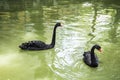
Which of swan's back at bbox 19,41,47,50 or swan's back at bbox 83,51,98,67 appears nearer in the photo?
swan's back at bbox 83,51,98,67

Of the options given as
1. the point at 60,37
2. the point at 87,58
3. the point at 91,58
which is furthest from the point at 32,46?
the point at 91,58

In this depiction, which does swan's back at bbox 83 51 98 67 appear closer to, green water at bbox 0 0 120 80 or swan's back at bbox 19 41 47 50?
green water at bbox 0 0 120 80

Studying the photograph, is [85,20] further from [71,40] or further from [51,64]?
[51,64]

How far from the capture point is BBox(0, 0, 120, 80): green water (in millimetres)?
9211

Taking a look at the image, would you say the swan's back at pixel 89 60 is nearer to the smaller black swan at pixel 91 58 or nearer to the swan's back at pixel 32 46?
the smaller black swan at pixel 91 58

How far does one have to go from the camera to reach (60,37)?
1220cm

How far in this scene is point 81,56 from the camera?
1031 centimetres

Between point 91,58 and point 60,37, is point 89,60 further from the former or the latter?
point 60,37

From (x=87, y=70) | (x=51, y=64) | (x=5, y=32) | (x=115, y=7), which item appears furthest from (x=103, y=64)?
(x=115, y=7)

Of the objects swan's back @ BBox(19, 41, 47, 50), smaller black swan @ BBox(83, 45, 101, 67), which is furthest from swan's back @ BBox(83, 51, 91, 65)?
swan's back @ BBox(19, 41, 47, 50)

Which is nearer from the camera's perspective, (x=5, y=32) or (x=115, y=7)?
(x=5, y=32)

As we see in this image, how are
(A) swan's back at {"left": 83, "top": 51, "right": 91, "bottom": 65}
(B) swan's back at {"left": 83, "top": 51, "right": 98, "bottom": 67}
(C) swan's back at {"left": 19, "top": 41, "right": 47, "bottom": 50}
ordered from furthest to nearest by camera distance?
1. (C) swan's back at {"left": 19, "top": 41, "right": 47, "bottom": 50}
2. (A) swan's back at {"left": 83, "top": 51, "right": 91, "bottom": 65}
3. (B) swan's back at {"left": 83, "top": 51, "right": 98, "bottom": 67}

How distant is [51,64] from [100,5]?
9696 millimetres

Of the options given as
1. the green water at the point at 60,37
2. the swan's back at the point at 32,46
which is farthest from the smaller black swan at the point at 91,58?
the swan's back at the point at 32,46
